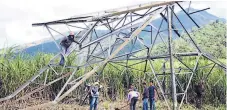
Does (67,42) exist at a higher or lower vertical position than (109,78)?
higher

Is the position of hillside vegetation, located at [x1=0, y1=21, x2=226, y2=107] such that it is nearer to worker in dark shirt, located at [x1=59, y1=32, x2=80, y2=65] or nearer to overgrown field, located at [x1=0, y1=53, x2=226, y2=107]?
overgrown field, located at [x1=0, y1=53, x2=226, y2=107]

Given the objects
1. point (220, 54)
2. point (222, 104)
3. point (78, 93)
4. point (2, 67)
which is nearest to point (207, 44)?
point (220, 54)

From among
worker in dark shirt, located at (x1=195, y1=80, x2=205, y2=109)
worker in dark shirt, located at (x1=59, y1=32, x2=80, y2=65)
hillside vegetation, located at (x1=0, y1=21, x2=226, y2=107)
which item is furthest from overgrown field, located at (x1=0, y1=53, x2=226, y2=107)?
worker in dark shirt, located at (x1=59, y1=32, x2=80, y2=65)

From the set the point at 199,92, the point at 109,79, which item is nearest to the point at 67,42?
the point at 109,79

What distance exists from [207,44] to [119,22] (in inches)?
784

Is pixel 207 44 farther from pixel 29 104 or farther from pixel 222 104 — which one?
pixel 29 104

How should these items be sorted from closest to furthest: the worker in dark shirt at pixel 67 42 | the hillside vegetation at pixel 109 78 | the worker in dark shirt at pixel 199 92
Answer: the worker in dark shirt at pixel 67 42, the hillside vegetation at pixel 109 78, the worker in dark shirt at pixel 199 92

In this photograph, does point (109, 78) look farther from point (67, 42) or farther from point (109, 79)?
point (67, 42)

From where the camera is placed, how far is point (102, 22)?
41.7ft

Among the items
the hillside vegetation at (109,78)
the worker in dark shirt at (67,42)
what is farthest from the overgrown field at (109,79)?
the worker in dark shirt at (67,42)

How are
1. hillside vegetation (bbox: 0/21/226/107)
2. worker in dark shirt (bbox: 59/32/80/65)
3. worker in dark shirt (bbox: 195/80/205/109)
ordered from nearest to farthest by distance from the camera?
worker in dark shirt (bbox: 59/32/80/65)
hillside vegetation (bbox: 0/21/226/107)
worker in dark shirt (bbox: 195/80/205/109)

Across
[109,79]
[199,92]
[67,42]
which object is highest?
[67,42]

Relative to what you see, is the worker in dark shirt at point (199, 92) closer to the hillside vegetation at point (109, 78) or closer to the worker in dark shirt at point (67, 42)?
the hillside vegetation at point (109, 78)

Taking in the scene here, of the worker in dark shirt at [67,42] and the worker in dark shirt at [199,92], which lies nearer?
the worker in dark shirt at [67,42]
